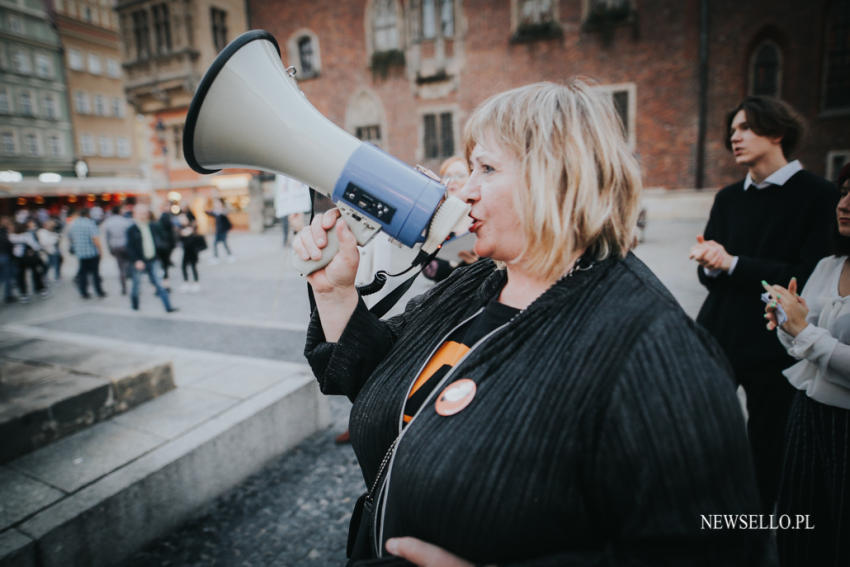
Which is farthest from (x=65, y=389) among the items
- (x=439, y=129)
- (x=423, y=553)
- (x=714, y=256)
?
(x=439, y=129)

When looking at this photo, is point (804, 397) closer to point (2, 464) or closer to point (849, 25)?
point (2, 464)

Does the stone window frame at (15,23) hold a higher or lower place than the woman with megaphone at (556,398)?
higher

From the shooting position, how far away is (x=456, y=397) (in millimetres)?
1022

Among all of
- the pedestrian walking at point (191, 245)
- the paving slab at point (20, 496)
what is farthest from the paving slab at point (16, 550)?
the pedestrian walking at point (191, 245)

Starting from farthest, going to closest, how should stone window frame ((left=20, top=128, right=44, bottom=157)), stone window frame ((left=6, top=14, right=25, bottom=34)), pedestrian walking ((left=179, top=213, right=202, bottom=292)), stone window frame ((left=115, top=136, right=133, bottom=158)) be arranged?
stone window frame ((left=115, top=136, right=133, bottom=158))
stone window frame ((left=20, top=128, right=44, bottom=157))
stone window frame ((left=6, top=14, right=25, bottom=34))
pedestrian walking ((left=179, top=213, right=202, bottom=292))

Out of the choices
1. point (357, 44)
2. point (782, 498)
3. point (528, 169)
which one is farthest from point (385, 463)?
point (357, 44)

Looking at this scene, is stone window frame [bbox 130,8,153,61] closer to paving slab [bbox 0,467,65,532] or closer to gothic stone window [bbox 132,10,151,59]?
gothic stone window [bbox 132,10,151,59]

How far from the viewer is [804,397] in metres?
1.81

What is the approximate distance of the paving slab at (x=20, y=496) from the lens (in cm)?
204

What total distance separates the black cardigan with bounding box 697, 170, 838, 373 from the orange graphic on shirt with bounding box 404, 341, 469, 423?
1680 mm

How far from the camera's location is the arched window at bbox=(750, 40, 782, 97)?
1500 centimetres

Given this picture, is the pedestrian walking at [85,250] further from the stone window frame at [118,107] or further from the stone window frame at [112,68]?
the stone window frame at [112,68]

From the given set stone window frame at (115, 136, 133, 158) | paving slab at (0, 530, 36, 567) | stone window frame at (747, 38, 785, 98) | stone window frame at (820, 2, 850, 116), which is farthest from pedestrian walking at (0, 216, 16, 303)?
stone window frame at (115, 136, 133, 158)

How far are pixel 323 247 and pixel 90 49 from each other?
1734 inches
